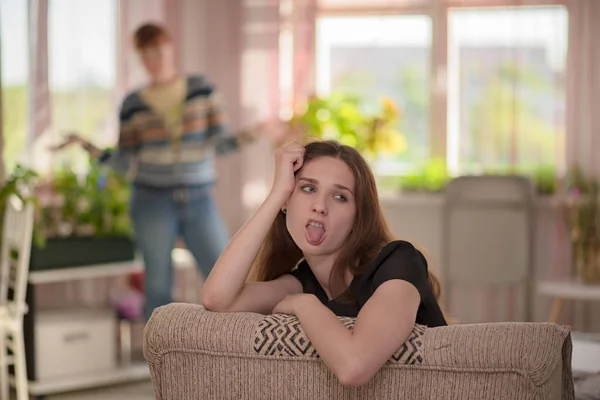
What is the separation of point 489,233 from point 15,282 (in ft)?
7.02

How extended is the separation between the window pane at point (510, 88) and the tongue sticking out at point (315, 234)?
10.4 feet

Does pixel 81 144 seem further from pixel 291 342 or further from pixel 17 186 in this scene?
pixel 291 342

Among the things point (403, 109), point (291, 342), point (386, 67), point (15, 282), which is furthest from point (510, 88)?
point (291, 342)

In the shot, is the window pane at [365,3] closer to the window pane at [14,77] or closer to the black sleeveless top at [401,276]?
the window pane at [14,77]

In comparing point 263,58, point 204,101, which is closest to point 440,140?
point 263,58

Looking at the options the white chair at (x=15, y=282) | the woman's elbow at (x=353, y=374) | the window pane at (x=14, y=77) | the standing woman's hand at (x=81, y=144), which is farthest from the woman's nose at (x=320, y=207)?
the window pane at (x=14, y=77)

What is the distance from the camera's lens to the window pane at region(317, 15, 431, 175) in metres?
5.04

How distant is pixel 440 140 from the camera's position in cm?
499

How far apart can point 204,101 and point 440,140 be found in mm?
1434

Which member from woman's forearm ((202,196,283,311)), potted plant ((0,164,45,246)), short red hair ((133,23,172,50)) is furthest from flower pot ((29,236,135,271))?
woman's forearm ((202,196,283,311))

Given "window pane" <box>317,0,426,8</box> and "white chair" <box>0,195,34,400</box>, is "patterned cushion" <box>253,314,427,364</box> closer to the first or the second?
→ "white chair" <box>0,195,34,400</box>

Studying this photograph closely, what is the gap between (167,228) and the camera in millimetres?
4035

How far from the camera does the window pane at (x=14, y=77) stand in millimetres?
4453

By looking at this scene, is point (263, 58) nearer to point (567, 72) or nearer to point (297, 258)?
point (567, 72)
